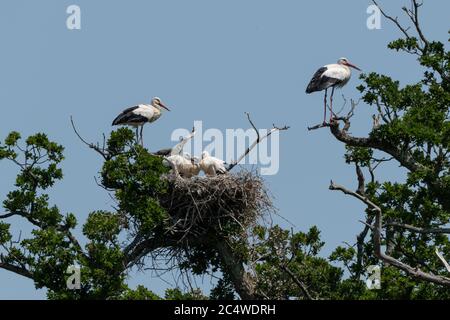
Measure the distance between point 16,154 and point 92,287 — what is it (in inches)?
110

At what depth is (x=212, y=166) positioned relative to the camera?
36.2 meters

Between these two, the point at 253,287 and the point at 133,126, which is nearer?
the point at 253,287

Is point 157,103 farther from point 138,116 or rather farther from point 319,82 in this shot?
point 319,82

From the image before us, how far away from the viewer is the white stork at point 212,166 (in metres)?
36.1

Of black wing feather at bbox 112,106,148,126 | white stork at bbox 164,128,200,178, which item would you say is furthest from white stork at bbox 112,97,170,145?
white stork at bbox 164,128,200,178

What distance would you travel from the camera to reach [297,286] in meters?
34.7

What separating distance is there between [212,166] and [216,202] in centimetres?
166

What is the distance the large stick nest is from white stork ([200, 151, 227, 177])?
115cm

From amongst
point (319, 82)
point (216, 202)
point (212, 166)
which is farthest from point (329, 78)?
point (216, 202)

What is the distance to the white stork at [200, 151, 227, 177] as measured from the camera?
118 ft
